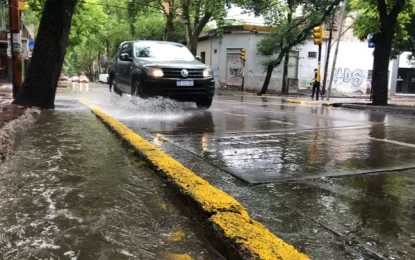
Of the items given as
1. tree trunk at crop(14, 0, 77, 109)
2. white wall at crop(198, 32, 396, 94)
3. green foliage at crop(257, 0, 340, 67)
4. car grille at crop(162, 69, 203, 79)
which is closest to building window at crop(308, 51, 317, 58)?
white wall at crop(198, 32, 396, 94)

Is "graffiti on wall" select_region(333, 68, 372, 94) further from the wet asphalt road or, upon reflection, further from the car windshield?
the wet asphalt road

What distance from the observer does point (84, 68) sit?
8294cm

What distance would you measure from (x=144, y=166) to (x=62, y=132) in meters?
2.36

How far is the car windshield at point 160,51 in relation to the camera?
33.4ft

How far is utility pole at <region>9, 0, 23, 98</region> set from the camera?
11.1m

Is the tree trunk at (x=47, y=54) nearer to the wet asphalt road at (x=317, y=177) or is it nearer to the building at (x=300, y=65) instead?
the wet asphalt road at (x=317, y=177)

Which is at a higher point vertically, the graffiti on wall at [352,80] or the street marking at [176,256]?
the graffiti on wall at [352,80]

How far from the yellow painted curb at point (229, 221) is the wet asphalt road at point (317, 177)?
0.47 ft

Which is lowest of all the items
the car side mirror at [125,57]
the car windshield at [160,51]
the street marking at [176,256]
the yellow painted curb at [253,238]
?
the street marking at [176,256]

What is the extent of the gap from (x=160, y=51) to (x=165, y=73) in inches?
52.6

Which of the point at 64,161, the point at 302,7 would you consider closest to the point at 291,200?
the point at 64,161

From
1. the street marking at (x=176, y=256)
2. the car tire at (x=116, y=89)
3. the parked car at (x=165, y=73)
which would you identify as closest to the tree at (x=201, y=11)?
the car tire at (x=116, y=89)

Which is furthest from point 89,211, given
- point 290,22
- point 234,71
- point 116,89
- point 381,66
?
point 234,71

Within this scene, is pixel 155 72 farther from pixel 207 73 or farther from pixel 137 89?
pixel 207 73
